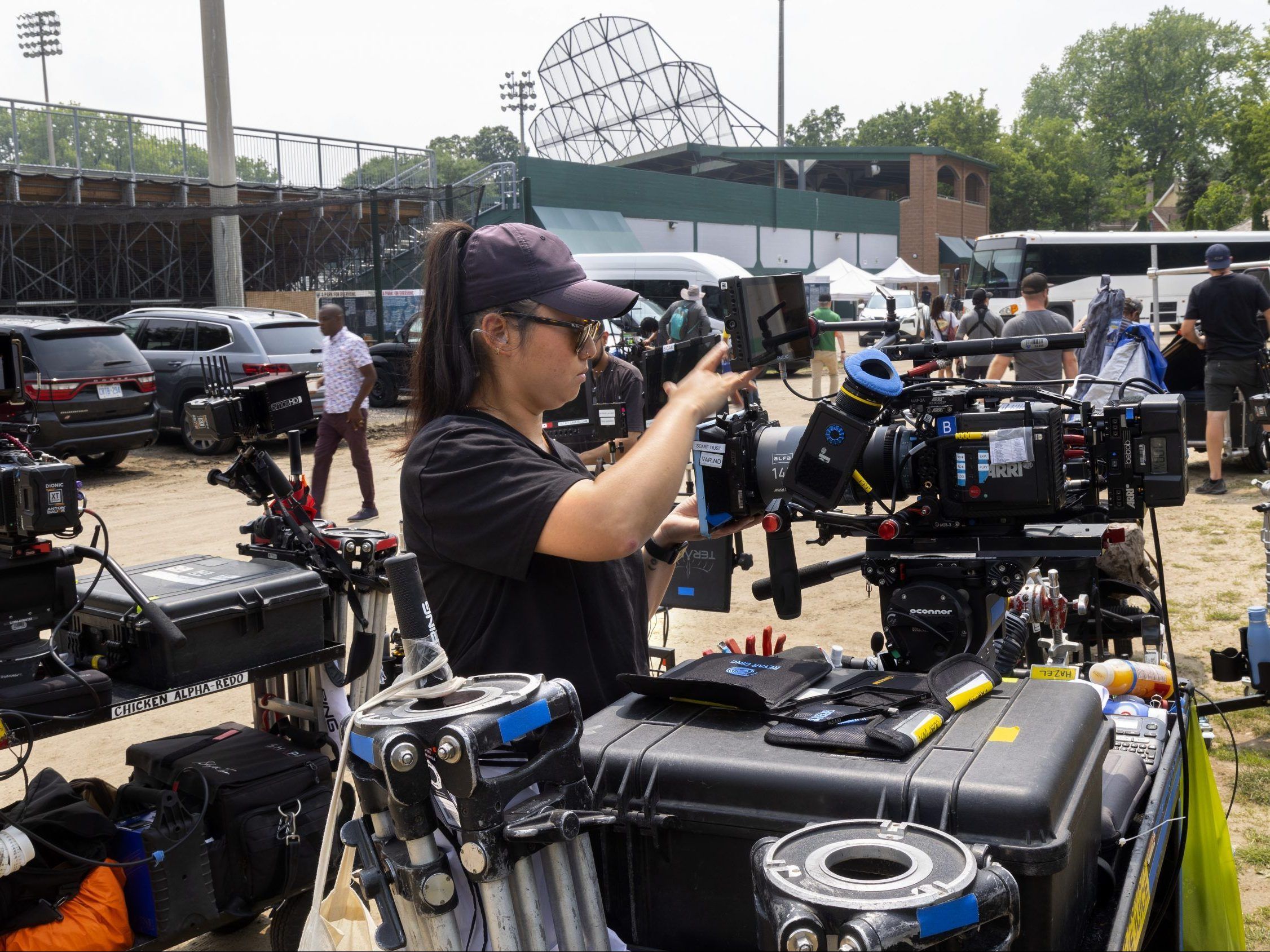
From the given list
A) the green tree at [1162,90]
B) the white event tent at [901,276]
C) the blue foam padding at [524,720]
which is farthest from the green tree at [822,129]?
the blue foam padding at [524,720]

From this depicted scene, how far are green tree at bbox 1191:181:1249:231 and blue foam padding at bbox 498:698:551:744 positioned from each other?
158ft

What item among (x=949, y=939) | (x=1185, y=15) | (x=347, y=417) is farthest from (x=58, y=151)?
(x=1185, y=15)

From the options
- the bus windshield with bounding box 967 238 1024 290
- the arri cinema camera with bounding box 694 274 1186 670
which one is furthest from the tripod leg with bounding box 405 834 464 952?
the bus windshield with bounding box 967 238 1024 290

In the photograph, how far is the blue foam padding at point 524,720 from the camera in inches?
51.9

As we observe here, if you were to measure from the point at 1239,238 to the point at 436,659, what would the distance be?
29.5m

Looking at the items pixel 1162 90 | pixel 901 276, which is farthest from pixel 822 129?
pixel 901 276

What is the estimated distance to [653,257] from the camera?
23.5 m

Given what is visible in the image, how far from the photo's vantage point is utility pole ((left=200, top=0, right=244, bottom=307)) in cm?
1912

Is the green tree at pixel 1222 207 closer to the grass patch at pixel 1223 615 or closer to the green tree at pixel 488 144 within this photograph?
the grass patch at pixel 1223 615

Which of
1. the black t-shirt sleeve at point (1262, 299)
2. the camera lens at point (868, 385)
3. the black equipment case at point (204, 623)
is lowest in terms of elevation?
the black equipment case at point (204, 623)

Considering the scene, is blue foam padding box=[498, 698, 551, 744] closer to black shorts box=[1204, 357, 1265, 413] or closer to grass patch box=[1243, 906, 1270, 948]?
grass patch box=[1243, 906, 1270, 948]

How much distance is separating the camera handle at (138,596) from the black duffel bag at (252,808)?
0.50 m

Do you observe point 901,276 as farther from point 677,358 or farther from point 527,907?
point 527,907

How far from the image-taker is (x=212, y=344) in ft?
45.9
